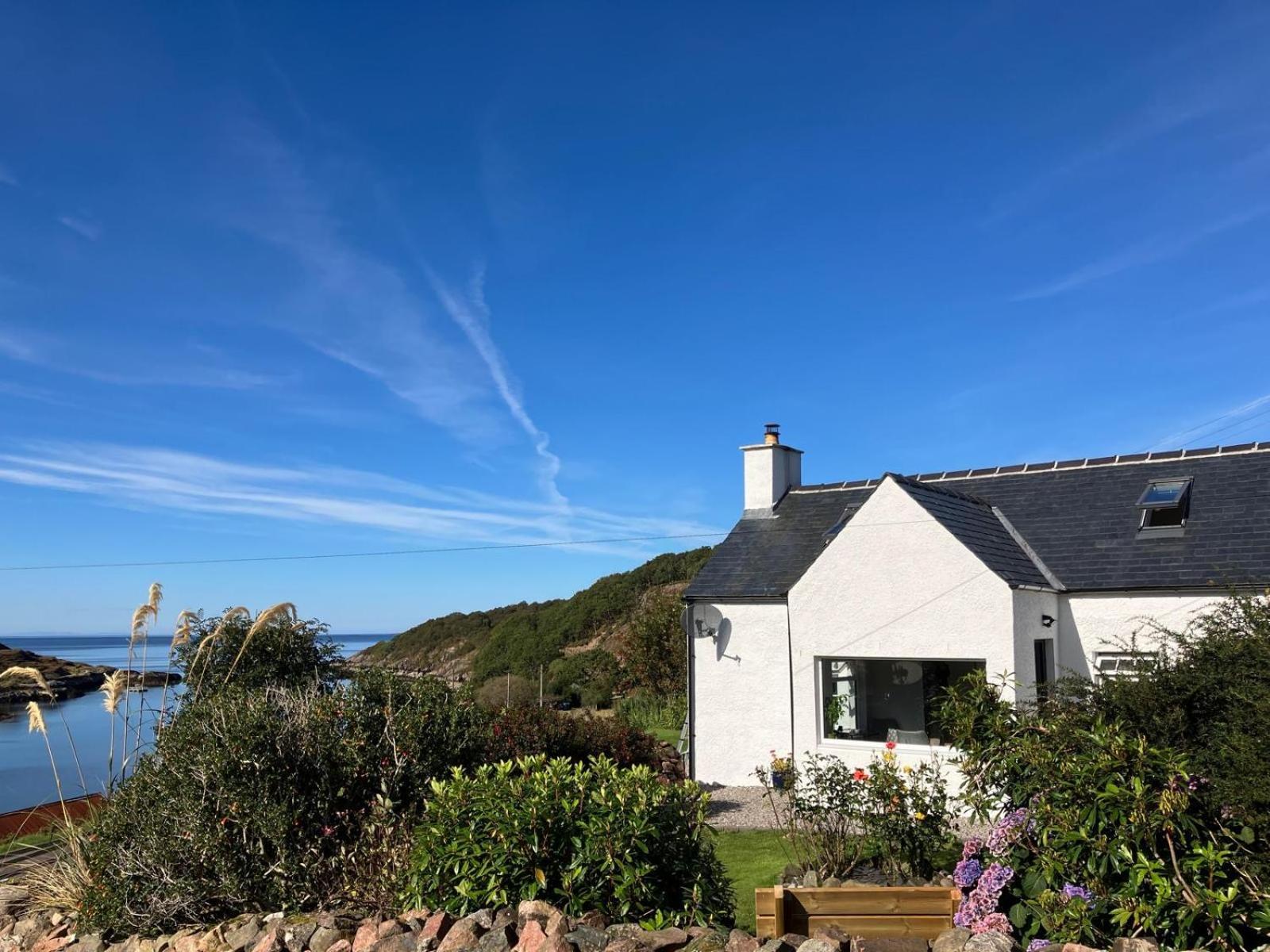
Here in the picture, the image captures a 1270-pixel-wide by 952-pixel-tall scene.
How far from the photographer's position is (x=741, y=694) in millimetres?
15422

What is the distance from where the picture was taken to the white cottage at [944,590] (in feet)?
42.3

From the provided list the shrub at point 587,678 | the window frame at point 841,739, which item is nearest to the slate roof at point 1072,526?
the window frame at point 841,739

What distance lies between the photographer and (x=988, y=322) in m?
16.0

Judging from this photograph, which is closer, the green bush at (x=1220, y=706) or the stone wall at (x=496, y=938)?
the stone wall at (x=496, y=938)

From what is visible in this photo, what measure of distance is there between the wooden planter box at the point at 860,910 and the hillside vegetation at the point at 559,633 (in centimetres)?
2535

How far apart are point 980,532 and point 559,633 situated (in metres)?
28.9

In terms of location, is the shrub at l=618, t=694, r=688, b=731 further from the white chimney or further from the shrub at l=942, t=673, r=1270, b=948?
the shrub at l=942, t=673, r=1270, b=948

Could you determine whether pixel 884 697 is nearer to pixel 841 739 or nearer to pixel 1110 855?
pixel 841 739

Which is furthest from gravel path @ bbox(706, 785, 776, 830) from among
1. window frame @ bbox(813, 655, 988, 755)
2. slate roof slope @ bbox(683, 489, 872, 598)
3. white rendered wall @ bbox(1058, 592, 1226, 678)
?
white rendered wall @ bbox(1058, 592, 1226, 678)

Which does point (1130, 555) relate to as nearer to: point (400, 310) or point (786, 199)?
point (786, 199)

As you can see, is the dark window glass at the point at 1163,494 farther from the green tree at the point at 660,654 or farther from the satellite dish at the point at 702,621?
the green tree at the point at 660,654

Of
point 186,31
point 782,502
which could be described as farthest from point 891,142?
point 186,31

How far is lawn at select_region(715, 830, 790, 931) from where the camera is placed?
7.80m

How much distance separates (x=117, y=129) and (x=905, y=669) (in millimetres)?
15396
